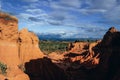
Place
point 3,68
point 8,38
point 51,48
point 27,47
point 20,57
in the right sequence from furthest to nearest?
point 51,48 → point 27,47 → point 20,57 → point 8,38 → point 3,68

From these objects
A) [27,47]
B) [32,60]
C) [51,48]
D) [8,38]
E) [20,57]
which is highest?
[8,38]

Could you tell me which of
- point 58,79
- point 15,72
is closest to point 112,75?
point 58,79

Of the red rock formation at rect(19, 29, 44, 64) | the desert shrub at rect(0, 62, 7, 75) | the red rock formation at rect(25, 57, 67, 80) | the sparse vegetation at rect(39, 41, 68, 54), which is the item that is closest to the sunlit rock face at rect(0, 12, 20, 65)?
the desert shrub at rect(0, 62, 7, 75)

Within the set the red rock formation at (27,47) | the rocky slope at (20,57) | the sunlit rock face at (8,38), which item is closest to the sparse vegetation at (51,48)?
the red rock formation at (27,47)

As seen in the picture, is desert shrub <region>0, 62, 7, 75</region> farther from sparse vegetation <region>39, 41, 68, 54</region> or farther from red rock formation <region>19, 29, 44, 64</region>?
sparse vegetation <region>39, 41, 68, 54</region>

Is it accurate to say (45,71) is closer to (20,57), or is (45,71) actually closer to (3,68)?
(20,57)

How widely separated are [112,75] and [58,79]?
351 inches

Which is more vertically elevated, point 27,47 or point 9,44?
point 9,44

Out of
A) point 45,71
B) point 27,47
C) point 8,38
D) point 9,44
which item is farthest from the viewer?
point 27,47

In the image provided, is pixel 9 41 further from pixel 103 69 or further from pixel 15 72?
pixel 103 69

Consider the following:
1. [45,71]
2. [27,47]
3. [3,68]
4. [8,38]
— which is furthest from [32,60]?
[3,68]

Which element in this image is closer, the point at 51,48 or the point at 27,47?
the point at 27,47

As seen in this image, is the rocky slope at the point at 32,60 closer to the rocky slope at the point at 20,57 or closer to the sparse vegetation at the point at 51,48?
the rocky slope at the point at 20,57

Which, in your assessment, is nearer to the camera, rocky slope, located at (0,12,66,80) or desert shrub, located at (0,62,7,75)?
desert shrub, located at (0,62,7,75)
